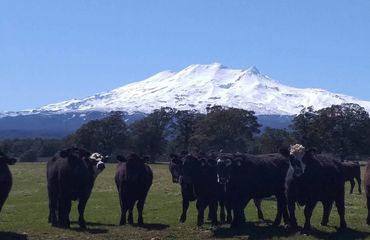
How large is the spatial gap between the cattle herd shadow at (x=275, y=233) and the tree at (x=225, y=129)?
8946 centimetres

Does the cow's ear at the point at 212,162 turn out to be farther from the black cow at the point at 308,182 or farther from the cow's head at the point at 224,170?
the black cow at the point at 308,182

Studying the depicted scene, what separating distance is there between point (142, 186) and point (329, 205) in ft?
19.6

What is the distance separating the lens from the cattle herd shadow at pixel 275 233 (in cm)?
1857

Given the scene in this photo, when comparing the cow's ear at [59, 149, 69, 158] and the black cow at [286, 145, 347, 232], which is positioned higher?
the cow's ear at [59, 149, 69, 158]

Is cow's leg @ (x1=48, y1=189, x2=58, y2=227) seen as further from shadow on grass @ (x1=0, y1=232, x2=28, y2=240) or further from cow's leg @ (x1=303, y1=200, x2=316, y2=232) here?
cow's leg @ (x1=303, y1=200, x2=316, y2=232)

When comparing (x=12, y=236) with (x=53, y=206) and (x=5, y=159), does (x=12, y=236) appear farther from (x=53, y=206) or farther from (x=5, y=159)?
(x=53, y=206)

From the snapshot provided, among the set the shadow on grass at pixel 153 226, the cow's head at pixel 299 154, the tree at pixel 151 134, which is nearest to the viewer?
the cow's head at pixel 299 154

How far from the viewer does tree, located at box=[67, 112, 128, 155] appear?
12138 cm

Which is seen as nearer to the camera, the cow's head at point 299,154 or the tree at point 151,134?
the cow's head at point 299,154

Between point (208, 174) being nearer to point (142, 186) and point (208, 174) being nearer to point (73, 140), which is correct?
point (142, 186)

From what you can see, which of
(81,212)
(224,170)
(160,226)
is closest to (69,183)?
(81,212)

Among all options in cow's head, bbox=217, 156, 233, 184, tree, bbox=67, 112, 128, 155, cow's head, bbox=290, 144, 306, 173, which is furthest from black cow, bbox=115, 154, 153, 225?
tree, bbox=67, 112, 128, 155

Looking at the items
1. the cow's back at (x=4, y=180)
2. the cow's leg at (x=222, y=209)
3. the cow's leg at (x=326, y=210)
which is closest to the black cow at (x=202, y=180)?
the cow's leg at (x=222, y=209)

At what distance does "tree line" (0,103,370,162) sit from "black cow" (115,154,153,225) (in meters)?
72.1
